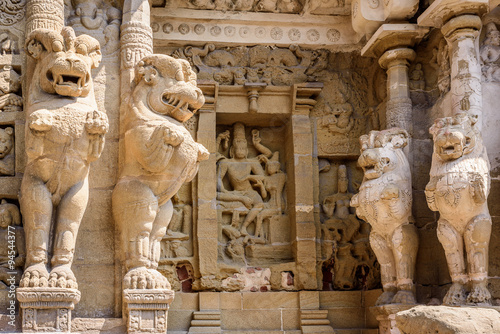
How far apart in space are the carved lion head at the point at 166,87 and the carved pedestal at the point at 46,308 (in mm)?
1815

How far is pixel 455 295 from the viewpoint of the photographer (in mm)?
7289

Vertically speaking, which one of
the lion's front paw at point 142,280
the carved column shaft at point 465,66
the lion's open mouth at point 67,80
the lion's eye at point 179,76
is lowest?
the lion's front paw at point 142,280

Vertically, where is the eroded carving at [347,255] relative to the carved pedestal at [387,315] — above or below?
above

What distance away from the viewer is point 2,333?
20.3 ft

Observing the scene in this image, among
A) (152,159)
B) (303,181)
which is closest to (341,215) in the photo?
(303,181)

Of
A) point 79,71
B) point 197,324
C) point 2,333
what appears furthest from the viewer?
point 197,324

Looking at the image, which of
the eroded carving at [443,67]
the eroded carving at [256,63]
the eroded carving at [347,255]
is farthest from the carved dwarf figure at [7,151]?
the eroded carving at [443,67]

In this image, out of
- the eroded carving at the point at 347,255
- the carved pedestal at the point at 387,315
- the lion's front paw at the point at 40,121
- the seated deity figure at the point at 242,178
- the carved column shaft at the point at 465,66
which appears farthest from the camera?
the seated deity figure at the point at 242,178

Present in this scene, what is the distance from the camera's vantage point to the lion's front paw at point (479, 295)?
23.3ft

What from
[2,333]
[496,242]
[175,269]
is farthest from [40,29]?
[496,242]

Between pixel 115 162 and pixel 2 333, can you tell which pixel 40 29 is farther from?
pixel 2 333

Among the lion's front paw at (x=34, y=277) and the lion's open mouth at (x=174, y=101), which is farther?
the lion's open mouth at (x=174, y=101)

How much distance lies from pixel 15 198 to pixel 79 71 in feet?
4.21

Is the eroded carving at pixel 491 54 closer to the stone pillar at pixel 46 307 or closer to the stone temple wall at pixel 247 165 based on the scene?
the stone temple wall at pixel 247 165
